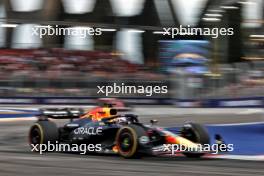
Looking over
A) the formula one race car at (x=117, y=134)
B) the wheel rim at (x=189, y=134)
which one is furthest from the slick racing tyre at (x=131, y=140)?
the wheel rim at (x=189, y=134)

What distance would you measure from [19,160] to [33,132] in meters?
2.23

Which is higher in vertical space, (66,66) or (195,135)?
(66,66)

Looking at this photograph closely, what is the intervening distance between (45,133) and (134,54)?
16124 millimetres

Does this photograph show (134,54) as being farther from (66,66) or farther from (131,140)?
(131,140)

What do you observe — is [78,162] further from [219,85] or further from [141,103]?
[141,103]

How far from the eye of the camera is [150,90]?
21.0m

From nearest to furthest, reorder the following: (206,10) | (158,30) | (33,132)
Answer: (33,132), (206,10), (158,30)

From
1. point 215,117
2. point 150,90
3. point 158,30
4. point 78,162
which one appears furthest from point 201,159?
point 158,30

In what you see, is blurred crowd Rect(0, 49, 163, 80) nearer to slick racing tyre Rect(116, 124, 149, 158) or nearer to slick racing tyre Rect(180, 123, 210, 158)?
slick racing tyre Rect(180, 123, 210, 158)

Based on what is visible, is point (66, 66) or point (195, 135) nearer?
point (195, 135)

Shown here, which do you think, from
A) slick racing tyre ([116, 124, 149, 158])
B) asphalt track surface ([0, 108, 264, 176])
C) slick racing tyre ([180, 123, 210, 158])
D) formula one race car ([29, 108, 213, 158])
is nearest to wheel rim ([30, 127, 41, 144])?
formula one race car ([29, 108, 213, 158])

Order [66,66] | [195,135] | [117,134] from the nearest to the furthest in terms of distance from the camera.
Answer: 1. [117,134]
2. [195,135]
3. [66,66]

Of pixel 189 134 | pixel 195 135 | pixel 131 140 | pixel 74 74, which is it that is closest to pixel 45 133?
pixel 131 140

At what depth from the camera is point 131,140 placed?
344 inches
